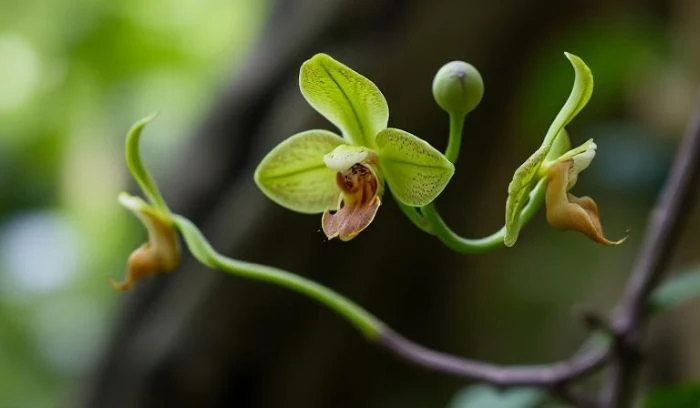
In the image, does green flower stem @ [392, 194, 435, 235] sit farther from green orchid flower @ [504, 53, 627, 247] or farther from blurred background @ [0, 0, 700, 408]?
blurred background @ [0, 0, 700, 408]

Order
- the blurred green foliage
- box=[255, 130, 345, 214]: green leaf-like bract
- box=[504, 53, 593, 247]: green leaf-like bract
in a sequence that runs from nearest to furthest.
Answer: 1. box=[504, 53, 593, 247]: green leaf-like bract
2. box=[255, 130, 345, 214]: green leaf-like bract
3. the blurred green foliage

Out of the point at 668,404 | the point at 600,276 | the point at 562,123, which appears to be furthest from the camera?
the point at 600,276

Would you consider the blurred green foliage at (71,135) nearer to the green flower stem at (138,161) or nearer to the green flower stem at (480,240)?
the green flower stem at (138,161)

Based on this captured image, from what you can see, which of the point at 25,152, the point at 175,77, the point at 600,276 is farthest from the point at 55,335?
the point at 600,276

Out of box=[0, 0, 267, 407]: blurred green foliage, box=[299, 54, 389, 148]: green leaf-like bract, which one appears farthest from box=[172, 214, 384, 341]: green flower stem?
box=[0, 0, 267, 407]: blurred green foliage

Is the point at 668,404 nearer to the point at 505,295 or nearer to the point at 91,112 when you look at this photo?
the point at 505,295
